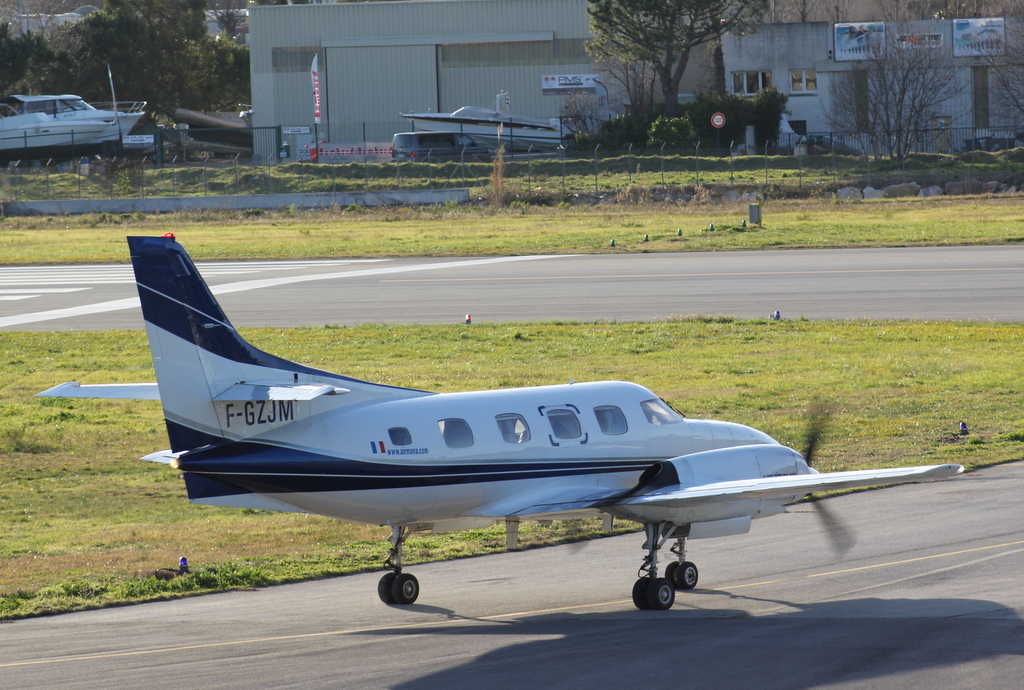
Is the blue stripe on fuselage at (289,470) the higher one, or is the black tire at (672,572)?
the blue stripe on fuselage at (289,470)

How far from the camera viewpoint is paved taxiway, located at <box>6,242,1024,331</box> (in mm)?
32000

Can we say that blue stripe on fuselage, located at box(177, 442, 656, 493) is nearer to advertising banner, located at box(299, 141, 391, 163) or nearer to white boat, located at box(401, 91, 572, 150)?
white boat, located at box(401, 91, 572, 150)

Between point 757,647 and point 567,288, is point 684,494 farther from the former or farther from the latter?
point 567,288

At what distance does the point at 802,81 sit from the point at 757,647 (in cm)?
7598

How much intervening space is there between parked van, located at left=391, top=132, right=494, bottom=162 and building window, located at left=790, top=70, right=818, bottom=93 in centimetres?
2330

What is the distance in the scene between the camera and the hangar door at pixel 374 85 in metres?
86.3

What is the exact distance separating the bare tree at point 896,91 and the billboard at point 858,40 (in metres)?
0.61

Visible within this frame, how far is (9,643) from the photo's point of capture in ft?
36.8

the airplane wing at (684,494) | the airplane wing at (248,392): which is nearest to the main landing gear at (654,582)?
the airplane wing at (684,494)

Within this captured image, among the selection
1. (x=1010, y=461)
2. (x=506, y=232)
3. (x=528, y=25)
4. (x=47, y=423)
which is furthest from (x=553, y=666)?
(x=528, y=25)

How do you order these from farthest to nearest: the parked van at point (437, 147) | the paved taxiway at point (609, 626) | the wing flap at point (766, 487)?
1. the parked van at point (437, 147)
2. the wing flap at point (766, 487)
3. the paved taxiway at point (609, 626)

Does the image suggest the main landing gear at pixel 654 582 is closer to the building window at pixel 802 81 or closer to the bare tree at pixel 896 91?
the bare tree at pixel 896 91

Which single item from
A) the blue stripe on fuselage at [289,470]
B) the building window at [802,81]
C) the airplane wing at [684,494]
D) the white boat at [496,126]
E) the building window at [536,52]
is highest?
the building window at [536,52]

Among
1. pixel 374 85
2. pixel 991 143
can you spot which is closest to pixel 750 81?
pixel 991 143
